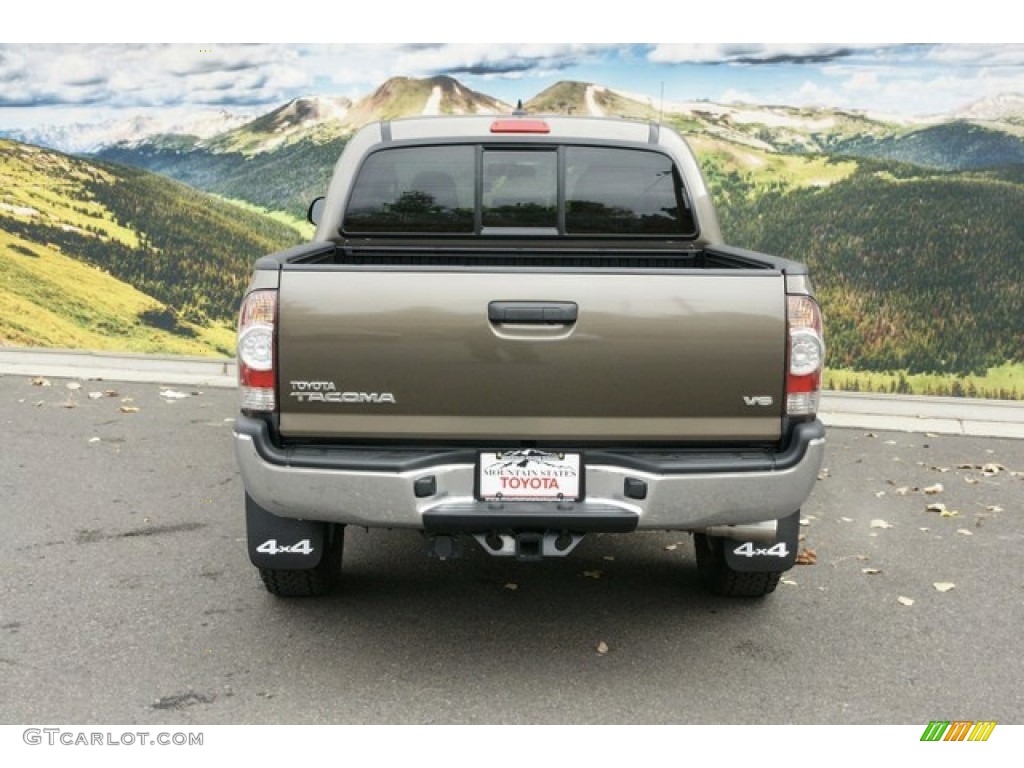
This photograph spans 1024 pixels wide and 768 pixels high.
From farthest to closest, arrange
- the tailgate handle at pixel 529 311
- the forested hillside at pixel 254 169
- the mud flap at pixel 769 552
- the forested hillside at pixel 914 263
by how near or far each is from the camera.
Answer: the forested hillside at pixel 254 169 < the forested hillside at pixel 914 263 < the mud flap at pixel 769 552 < the tailgate handle at pixel 529 311

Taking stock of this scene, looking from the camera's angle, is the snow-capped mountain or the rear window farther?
the snow-capped mountain

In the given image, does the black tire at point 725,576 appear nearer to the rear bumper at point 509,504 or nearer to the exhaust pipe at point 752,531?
the exhaust pipe at point 752,531

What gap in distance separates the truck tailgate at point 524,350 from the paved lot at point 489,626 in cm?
99

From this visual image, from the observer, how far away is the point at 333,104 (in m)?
12.4

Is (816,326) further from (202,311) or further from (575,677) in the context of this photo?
(202,311)

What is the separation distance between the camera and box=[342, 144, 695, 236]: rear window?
219 inches

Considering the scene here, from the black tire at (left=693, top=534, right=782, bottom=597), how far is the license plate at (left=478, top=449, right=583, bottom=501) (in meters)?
1.14

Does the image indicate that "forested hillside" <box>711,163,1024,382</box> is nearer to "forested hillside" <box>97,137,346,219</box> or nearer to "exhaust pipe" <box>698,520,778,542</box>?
"forested hillside" <box>97,137,346,219</box>

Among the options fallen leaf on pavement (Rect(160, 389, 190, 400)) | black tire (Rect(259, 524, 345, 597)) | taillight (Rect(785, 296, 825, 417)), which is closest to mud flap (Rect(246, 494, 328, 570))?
black tire (Rect(259, 524, 345, 597))

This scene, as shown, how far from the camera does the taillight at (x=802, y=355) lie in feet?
12.9

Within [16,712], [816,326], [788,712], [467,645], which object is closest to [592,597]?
[467,645]

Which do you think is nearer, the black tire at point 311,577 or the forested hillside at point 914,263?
the black tire at point 311,577

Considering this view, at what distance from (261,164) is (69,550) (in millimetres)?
8182

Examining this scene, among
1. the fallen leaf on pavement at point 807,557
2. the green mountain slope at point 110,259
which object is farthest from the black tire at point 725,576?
the green mountain slope at point 110,259
